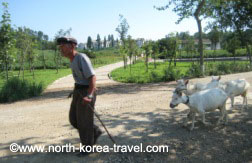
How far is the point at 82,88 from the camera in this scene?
4.35m

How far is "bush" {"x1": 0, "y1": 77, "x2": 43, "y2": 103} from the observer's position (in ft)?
39.3

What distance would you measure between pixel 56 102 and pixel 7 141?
16.5ft

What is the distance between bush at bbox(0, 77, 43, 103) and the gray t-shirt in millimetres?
9336

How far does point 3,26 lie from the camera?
12.7 m

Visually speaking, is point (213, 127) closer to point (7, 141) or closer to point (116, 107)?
point (116, 107)

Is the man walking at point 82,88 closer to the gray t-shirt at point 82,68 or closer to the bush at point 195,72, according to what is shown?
the gray t-shirt at point 82,68

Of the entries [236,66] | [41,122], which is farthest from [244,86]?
[236,66]

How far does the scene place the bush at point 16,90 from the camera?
11977 mm

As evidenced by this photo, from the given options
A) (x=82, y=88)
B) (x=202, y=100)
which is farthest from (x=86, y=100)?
(x=202, y=100)

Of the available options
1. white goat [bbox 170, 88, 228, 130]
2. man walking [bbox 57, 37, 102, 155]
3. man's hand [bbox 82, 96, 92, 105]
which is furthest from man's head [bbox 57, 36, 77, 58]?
white goat [bbox 170, 88, 228, 130]

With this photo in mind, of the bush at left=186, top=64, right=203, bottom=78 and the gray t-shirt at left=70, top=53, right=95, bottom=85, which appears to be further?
the bush at left=186, top=64, right=203, bottom=78

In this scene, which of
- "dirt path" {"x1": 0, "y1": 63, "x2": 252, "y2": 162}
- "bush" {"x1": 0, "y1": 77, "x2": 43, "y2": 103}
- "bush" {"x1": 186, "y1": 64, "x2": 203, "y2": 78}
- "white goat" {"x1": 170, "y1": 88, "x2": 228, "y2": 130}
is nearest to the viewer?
"dirt path" {"x1": 0, "y1": 63, "x2": 252, "y2": 162}

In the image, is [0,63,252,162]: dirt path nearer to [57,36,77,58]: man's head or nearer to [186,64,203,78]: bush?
[57,36,77,58]: man's head

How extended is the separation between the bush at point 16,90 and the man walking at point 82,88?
8989mm
